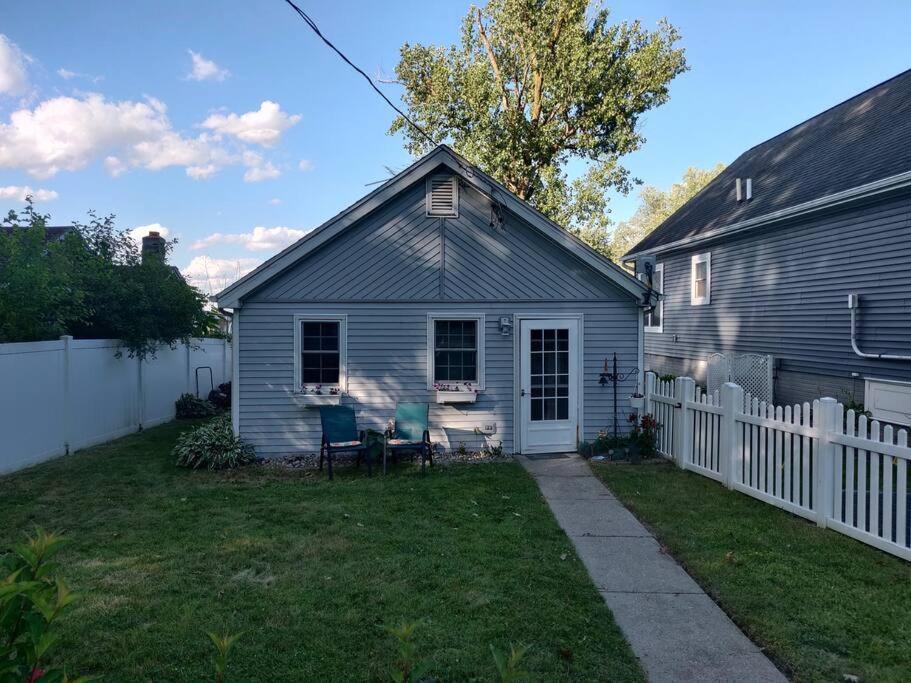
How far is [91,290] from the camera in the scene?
35.2 feet

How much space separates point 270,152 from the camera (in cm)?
1666

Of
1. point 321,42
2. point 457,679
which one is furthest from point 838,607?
point 321,42

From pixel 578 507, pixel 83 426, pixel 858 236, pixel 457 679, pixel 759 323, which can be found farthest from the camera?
pixel 759 323

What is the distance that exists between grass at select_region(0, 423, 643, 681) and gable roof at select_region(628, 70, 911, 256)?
841 cm

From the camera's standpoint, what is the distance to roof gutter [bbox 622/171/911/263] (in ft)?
30.6

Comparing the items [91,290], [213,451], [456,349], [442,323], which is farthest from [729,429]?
[91,290]

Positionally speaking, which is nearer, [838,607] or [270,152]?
[838,607]

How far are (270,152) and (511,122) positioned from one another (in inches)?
345

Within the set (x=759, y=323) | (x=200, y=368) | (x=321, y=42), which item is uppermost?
(x=321, y=42)

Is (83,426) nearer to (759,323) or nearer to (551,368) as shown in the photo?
(551,368)

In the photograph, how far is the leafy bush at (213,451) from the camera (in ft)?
28.2

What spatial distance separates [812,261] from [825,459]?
767cm

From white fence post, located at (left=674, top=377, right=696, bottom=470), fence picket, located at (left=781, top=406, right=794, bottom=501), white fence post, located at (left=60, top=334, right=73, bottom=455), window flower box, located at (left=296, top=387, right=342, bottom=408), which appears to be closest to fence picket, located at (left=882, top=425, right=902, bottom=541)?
fence picket, located at (left=781, top=406, right=794, bottom=501)

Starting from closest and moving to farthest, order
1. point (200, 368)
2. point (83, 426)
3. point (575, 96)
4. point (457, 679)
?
point (457, 679), point (83, 426), point (200, 368), point (575, 96)
